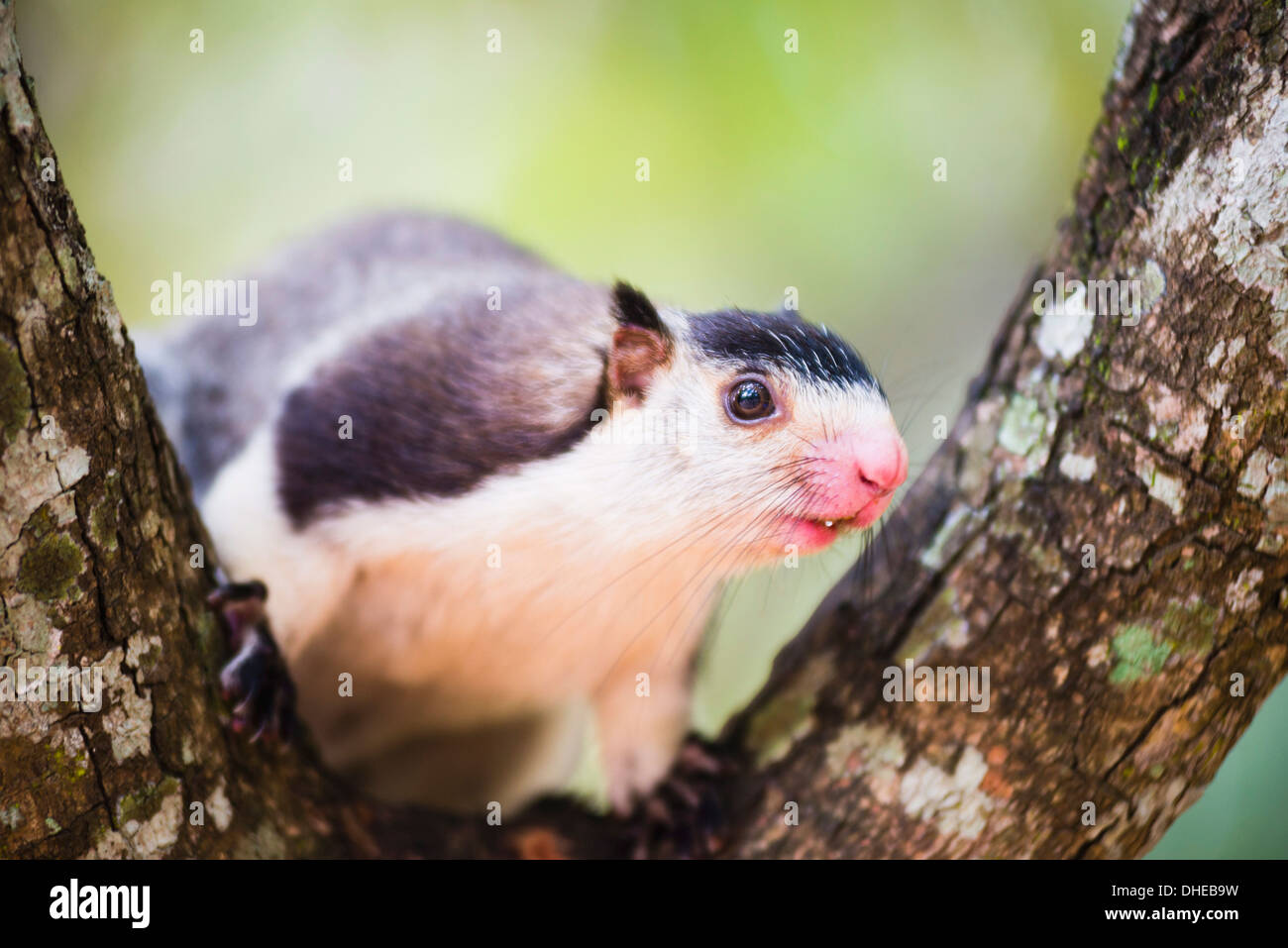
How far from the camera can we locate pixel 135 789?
2.49 m

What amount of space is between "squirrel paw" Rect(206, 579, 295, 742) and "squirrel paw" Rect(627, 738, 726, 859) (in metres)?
1.25

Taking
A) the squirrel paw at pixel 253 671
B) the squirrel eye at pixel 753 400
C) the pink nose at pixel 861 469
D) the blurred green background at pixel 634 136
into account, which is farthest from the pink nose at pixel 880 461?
the blurred green background at pixel 634 136

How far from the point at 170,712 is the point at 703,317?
178cm

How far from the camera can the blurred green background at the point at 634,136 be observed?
5.49 meters

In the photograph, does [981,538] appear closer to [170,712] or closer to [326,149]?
[170,712]

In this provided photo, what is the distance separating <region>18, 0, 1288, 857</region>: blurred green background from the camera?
5.49m

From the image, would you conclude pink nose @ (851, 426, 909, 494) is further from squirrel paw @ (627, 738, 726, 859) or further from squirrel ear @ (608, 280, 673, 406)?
squirrel paw @ (627, 738, 726, 859)

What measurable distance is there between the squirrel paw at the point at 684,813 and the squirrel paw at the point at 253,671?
1.25 metres

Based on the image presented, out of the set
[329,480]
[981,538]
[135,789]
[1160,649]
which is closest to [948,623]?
[981,538]

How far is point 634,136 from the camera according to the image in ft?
20.0

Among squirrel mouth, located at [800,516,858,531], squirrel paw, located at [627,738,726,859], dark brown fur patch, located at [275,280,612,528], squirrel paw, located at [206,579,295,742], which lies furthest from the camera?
squirrel paw, located at [627,738,726,859]

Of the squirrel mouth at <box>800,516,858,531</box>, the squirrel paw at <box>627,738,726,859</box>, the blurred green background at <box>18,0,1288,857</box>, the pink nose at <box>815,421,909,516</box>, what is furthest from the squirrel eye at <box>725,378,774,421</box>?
the blurred green background at <box>18,0,1288,857</box>

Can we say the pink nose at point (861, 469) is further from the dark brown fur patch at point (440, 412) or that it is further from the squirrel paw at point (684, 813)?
the squirrel paw at point (684, 813)

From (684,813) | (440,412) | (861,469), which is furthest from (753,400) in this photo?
(684,813)
